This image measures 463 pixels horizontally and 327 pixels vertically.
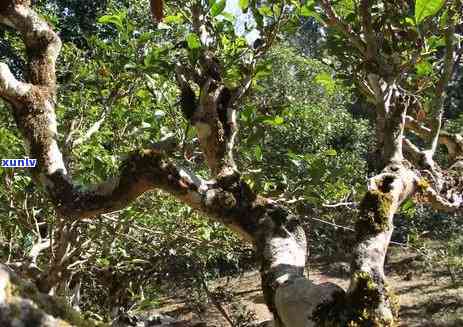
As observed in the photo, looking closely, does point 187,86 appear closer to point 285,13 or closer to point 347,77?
point 285,13

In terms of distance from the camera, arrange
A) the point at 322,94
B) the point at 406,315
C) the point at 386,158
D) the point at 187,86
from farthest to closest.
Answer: the point at 322,94
the point at 406,315
the point at 187,86
the point at 386,158

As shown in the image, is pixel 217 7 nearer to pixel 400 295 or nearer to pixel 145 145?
pixel 145 145

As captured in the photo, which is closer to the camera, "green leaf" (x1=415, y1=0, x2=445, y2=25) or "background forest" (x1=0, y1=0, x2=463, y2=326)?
"green leaf" (x1=415, y1=0, x2=445, y2=25)

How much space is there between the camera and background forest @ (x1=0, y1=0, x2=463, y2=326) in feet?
10.1

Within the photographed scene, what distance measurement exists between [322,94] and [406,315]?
28.6 ft

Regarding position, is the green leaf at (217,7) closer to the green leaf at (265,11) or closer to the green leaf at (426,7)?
the green leaf at (265,11)

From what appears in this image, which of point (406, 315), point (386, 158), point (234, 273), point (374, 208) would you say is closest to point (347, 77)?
point (386, 158)

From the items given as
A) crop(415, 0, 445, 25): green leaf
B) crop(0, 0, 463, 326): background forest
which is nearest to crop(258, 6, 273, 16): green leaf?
crop(0, 0, 463, 326): background forest

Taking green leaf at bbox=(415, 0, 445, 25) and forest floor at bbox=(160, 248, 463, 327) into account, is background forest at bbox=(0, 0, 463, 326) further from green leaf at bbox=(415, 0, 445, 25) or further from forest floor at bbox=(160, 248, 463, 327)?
green leaf at bbox=(415, 0, 445, 25)

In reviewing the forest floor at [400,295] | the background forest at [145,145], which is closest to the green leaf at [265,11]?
the background forest at [145,145]

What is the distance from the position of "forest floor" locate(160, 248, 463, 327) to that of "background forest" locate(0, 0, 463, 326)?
79 millimetres

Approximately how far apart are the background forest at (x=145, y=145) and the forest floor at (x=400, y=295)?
8 centimetres

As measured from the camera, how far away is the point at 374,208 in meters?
1.86

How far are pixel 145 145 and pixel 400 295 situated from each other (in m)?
11.0
